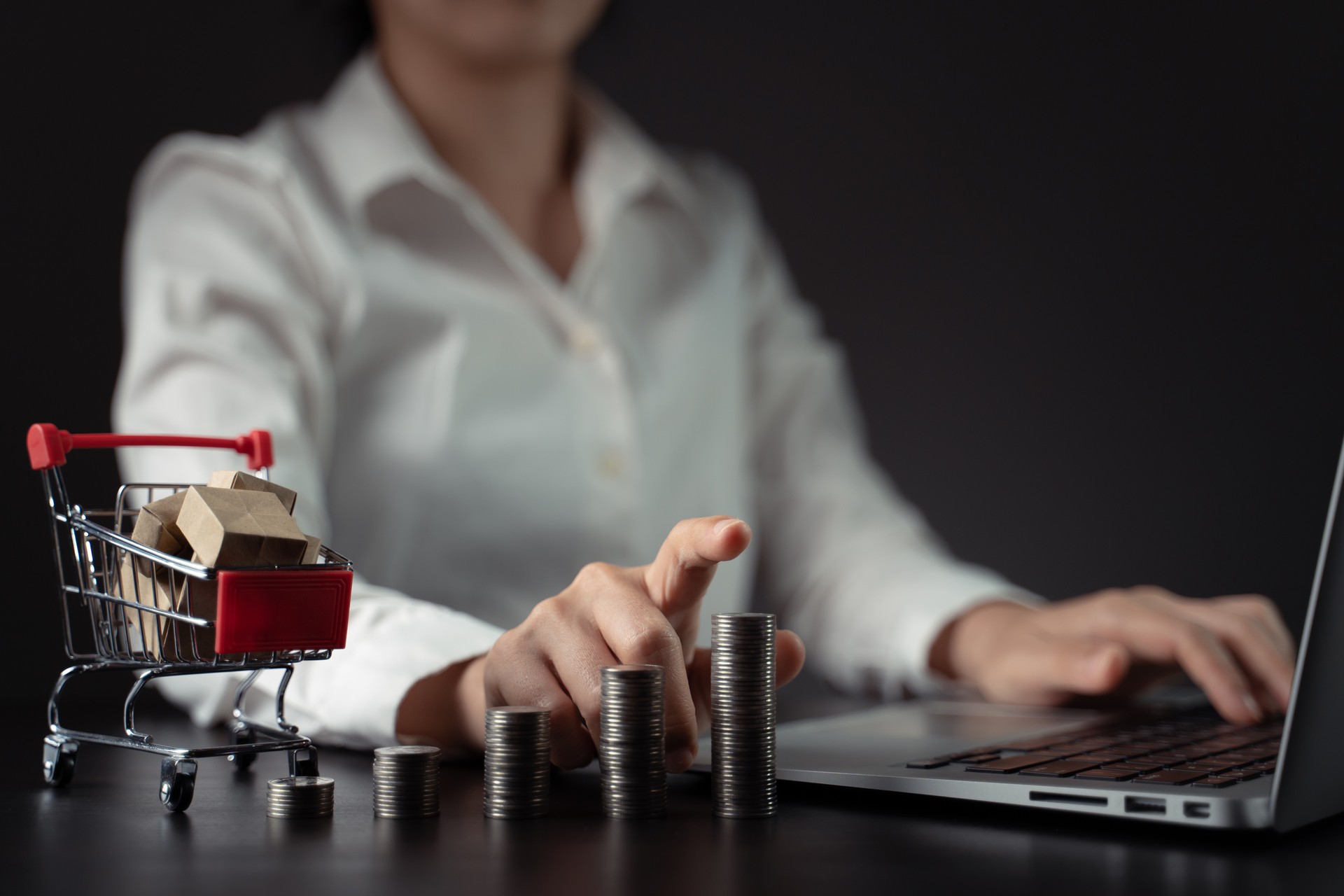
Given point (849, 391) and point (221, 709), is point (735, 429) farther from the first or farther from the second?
point (849, 391)

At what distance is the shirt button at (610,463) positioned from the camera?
1694mm

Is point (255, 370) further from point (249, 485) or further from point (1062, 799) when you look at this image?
point (1062, 799)

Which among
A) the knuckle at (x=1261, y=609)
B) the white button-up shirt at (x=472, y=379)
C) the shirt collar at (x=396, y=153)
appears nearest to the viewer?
the knuckle at (x=1261, y=609)

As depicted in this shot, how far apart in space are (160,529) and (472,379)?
0.96 meters

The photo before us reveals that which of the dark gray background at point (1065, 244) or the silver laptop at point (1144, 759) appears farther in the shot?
the dark gray background at point (1065, 244)

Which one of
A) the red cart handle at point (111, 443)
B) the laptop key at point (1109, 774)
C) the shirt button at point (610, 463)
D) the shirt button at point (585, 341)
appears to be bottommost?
the laptop key at point (1109, 774)

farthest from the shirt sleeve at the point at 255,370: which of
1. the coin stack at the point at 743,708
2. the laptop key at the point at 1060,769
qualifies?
the laptop key at the point at 1060,769

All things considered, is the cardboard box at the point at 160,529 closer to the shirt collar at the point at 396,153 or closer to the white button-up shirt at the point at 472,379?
the white button-up shirt at the point at 472,379

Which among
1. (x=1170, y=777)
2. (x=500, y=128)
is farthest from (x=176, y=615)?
(x=500, y=128)

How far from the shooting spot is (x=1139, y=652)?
3.89ft

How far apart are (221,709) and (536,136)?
3.70 feet

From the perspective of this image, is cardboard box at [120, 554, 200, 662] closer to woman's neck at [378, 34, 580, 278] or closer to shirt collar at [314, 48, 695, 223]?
shirt collar at [314, 48, 695, 223]

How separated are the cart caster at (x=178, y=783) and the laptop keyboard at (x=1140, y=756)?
433 mm

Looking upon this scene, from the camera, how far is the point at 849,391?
3176 millimetres
